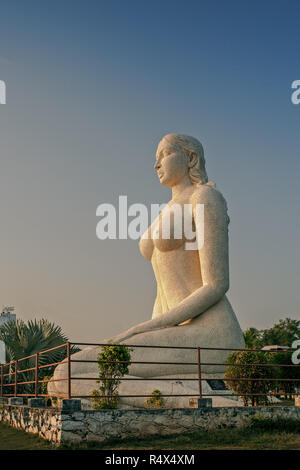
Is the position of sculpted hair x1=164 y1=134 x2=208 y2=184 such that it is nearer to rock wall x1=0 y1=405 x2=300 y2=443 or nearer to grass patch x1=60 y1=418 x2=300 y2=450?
rock wall x1=0 y1=405 x2=300 y2=443

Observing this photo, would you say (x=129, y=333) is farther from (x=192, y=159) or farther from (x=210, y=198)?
(x=192, y=159)

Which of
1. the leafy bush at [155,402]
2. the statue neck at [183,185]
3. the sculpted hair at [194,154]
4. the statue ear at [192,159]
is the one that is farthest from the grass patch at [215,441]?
the statue ear at [192,159]

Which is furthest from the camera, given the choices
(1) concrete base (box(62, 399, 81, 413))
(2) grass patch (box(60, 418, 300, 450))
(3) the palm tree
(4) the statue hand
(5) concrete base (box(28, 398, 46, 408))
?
(3) the palm tree

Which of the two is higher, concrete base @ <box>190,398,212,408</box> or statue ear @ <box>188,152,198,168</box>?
statue ear @ <box>188,152,198,168</box>

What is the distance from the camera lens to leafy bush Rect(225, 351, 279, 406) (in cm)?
980

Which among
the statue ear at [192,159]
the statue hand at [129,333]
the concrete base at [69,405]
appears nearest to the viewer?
the concrete base at [69,405]

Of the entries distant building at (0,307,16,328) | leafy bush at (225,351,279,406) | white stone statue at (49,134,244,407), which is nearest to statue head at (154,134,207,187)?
white stone statue at (49,134,244,407)

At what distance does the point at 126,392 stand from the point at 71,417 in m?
2.94

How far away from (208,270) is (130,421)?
476cm

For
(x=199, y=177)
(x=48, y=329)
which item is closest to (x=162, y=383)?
(x=199, y=177)

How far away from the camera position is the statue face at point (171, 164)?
13047mm

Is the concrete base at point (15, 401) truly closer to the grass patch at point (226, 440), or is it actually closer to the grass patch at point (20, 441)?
the grass patch at point (20, 441)

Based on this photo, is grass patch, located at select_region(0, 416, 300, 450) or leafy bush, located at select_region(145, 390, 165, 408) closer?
grass patch, located at select_region(0, 416, 300, 450)

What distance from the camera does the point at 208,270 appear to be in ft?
38.8
